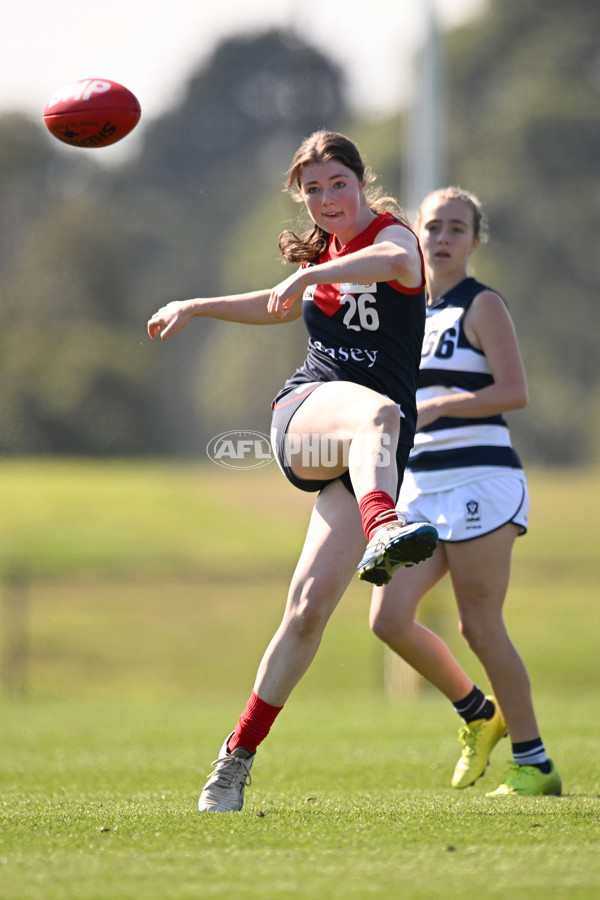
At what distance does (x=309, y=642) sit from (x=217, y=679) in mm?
12309

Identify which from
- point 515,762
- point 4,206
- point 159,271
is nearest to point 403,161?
point 159,271

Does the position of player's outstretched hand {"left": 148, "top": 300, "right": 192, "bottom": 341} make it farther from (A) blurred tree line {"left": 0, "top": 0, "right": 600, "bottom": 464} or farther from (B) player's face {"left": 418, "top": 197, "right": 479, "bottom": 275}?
(A) blurred tree line {"left": 0, "top": 0, "right": 600, "bottom": 464}

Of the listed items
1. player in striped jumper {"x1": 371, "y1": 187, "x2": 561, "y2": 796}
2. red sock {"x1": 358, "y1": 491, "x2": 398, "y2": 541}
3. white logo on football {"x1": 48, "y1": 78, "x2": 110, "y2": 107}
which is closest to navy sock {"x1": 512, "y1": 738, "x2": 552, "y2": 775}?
player in striped jumper {"x1": 371, "y1": 187, "x2": 561, "y2": 796}

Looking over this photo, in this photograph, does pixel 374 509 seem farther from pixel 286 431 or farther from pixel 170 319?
pixel 170 319

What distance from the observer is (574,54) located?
84.2 feet

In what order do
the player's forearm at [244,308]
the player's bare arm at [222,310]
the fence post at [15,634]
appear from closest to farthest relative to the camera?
the player's bare arm at [222,310] < the player's forearm at [244,308] < the fence post at [15,634]

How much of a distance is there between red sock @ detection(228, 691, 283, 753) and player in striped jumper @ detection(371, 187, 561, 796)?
2.57ft

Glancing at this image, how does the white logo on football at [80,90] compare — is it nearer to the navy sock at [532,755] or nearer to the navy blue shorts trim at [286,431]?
the navy blue shorts trim at [286,431]

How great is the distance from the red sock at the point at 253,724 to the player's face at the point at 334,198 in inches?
56.1

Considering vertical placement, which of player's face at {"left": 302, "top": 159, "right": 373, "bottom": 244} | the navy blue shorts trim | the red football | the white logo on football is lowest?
the navy blue shorts trim

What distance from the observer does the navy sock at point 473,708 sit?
4.55m

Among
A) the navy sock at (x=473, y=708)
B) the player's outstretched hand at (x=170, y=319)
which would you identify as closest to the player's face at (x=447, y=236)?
the player's outstretched hand at (x=170, y=319)

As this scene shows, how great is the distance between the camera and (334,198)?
3736 millimetres

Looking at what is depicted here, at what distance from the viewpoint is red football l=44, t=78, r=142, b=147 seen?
4.29 m
